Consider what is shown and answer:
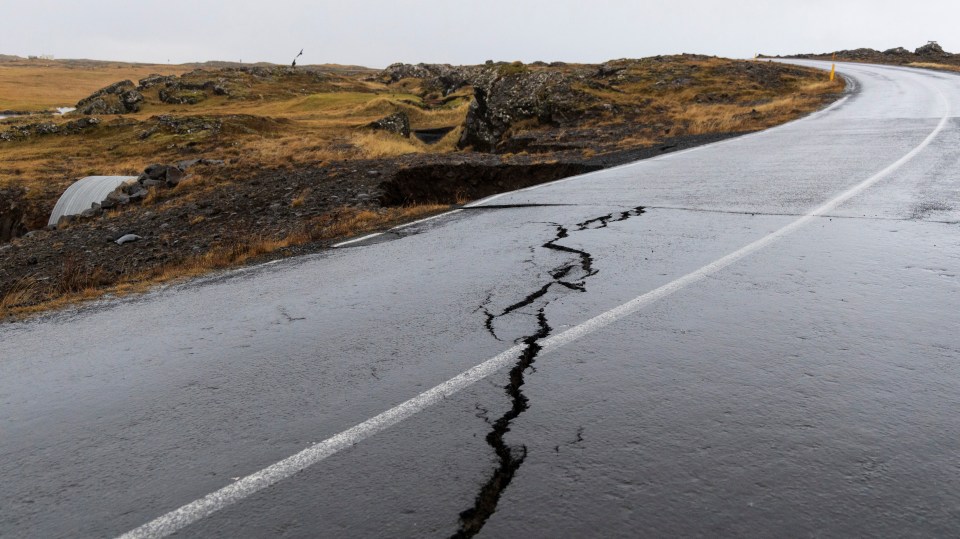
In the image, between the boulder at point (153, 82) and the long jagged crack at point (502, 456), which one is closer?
the long jagged crack at point (502, 456)

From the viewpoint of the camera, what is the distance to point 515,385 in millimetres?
3934

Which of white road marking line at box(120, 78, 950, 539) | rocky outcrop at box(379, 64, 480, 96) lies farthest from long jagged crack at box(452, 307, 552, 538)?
rocky outcrop at box(379, 64, 480, 96)

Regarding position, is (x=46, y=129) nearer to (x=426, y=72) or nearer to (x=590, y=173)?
(x=590, y=173)

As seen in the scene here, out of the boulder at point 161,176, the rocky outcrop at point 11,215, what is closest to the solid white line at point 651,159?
the boulder at point 161,176

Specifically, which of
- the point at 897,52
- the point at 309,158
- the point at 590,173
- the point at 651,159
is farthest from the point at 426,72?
the point at 590,173

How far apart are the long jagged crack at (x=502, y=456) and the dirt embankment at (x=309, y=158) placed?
16.7 ft

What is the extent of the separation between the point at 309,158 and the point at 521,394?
18.5 meters

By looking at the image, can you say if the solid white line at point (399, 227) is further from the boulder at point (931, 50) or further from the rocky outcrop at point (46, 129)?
the boulder at point (931, 50)

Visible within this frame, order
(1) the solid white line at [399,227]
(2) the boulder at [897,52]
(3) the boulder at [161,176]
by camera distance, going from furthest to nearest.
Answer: (2) the boulder at [897,52]
(3) the boulder at [161,176]
(1) the solid white line at [399,227]

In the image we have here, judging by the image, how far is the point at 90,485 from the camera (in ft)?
10.2

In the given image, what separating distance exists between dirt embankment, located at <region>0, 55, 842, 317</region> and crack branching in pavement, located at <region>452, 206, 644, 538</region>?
375 centimetres

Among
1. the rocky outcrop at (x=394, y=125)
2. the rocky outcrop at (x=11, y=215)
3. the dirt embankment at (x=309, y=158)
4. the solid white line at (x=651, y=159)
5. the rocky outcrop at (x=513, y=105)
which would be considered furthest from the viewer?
the rocky outcrop at (x=394, y=125)

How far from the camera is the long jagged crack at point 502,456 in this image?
8.74ft

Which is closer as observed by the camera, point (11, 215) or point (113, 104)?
point (11, 215)
